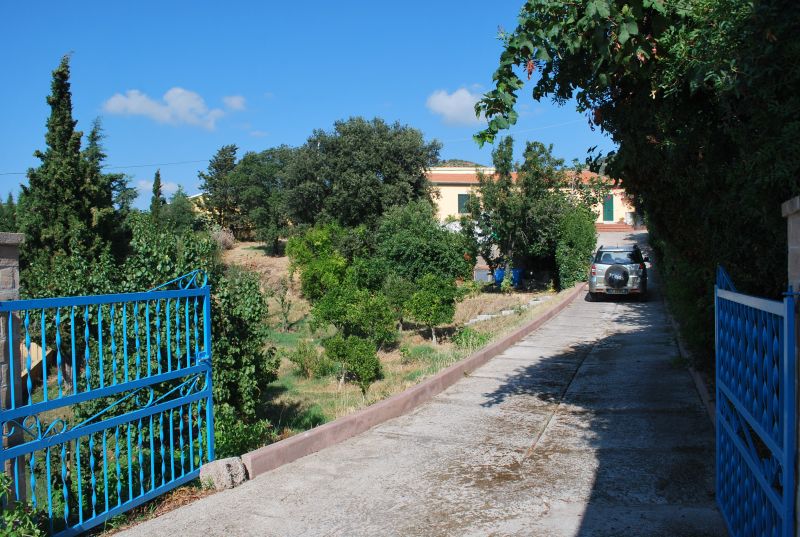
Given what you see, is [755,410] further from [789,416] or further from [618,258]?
A: [618,258]

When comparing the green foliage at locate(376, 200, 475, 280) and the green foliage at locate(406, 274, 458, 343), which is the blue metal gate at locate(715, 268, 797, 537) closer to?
the green foliage at locate(406, 274, 458, 343)

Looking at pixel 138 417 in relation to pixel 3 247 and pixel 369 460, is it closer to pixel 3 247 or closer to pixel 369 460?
pixel 3 247

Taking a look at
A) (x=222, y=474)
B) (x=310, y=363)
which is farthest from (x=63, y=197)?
(x=222, y=474)

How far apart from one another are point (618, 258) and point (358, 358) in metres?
10.9

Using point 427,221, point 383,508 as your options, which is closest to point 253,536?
point 383,508

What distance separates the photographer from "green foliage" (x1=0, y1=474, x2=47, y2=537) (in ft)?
10.9

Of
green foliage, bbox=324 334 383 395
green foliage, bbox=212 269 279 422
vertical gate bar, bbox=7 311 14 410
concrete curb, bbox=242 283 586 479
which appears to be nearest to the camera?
vertical gate bar, bbox=7 311 14 410

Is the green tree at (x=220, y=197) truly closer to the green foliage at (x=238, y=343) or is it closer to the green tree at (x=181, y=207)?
the green tree at (x=181, y=207)

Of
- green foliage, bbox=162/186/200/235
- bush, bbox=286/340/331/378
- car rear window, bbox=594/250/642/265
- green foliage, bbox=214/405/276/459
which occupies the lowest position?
bush, bbox=286/340/331/378

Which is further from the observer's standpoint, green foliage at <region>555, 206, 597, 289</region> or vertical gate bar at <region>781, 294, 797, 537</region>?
green foliage at <region>555, 206, 597, 289</region>

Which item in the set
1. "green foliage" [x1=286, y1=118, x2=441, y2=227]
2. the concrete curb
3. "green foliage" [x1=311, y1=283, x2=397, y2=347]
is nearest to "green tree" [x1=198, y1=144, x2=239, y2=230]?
"green foliage" [x1=286, y1=118, x2=441, y2=227]

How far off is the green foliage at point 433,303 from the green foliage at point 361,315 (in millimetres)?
685

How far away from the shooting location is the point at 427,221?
23656mm

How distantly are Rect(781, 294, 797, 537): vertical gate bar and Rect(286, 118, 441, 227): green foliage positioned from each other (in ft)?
105
